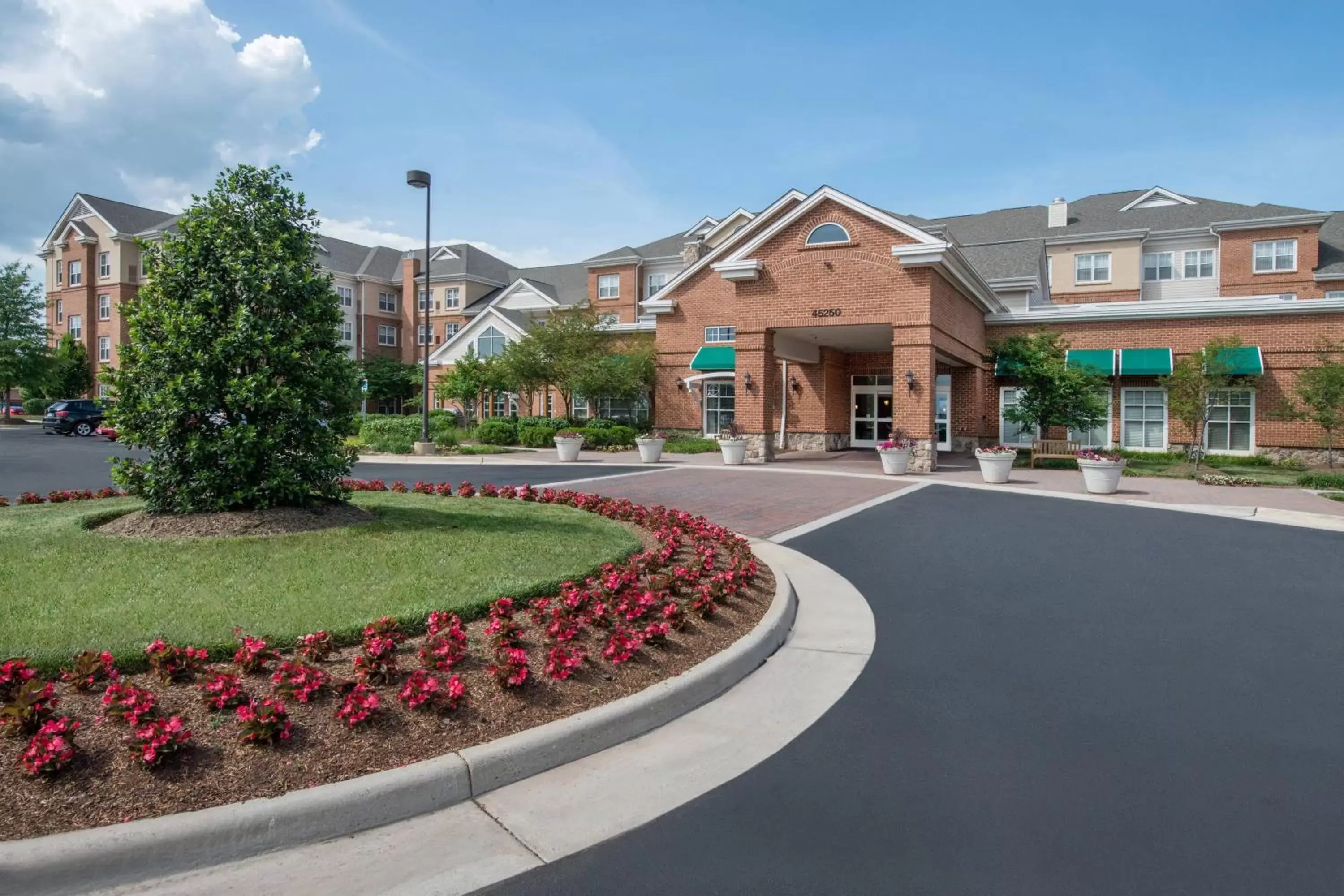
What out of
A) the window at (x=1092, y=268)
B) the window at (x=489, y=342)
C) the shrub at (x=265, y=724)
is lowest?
the shrub at (x=265, y=724)

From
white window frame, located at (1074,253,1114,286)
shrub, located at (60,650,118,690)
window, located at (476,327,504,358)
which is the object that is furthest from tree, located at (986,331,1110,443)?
shrub, located at (60,650,118,690)

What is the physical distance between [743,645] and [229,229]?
20.8 feet

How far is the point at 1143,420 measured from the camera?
26297 millimetres

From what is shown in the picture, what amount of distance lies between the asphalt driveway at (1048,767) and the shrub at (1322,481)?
12772 millimetres

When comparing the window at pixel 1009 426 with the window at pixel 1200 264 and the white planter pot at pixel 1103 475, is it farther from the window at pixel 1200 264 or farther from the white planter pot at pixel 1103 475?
the window at pixel 1200 264

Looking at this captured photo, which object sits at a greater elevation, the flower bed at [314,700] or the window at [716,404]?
the window at [716,404]

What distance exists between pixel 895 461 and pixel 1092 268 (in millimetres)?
24208

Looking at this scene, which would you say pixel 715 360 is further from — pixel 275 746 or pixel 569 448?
pixel 275 746

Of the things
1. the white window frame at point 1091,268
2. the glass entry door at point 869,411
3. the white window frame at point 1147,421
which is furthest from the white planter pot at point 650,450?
the white window frame at point 1091,268

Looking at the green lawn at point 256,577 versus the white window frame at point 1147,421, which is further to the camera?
the white window frame at point 1147,421

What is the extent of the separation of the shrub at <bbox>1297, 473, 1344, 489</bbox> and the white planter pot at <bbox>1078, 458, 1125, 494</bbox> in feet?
17.8

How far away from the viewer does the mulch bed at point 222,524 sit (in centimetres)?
758

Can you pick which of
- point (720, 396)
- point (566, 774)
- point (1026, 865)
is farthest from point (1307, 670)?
point (720, 396)

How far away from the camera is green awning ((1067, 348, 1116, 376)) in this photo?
83.7 ft
